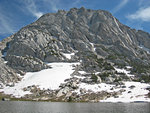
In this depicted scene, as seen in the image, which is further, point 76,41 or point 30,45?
point 76,41

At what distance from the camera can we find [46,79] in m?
114

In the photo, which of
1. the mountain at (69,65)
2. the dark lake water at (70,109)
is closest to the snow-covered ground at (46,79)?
the mountain at (69,65)

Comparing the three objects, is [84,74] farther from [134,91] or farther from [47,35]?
[47,35]

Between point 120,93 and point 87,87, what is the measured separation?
22.1m

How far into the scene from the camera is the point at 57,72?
5037 inches

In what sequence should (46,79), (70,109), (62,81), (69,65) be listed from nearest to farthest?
(70,109), (62,81), (46,79), (69,65)

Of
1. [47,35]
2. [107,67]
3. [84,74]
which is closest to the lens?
[84,74]

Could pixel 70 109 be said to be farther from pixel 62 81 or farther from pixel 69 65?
pixel 69 65

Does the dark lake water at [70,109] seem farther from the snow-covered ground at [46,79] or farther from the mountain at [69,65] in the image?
the snow-covered ground at [46,79]

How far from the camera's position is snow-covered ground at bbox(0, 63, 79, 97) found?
99938 mm

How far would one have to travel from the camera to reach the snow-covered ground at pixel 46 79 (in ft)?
328

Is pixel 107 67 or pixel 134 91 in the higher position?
pixel 107 67

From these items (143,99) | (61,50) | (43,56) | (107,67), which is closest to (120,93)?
(143,99)

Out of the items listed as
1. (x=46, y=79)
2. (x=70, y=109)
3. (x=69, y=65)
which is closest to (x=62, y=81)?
(x=46, y=79)
